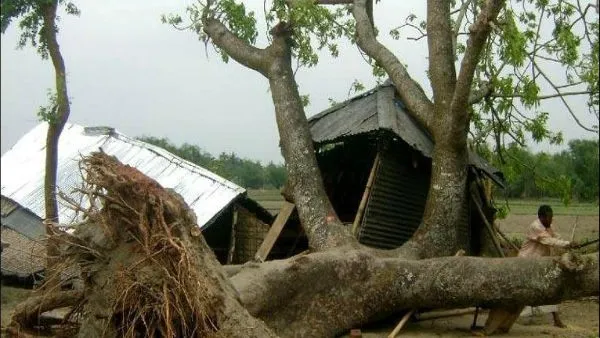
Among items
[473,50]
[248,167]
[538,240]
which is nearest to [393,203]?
[538,240]

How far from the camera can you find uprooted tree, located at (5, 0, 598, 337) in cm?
624

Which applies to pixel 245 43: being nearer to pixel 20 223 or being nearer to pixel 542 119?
pixel 542 119

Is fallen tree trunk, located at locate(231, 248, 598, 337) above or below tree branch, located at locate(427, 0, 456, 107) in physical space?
below

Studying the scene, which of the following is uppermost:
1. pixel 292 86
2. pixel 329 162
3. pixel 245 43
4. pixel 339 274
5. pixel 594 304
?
pixel 245 43

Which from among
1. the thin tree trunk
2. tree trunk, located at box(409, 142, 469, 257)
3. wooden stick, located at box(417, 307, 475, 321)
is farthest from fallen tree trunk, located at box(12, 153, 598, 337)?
wooden stick, located at box(417, 307, 475, 321)

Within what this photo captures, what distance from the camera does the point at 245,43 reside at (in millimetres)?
11633

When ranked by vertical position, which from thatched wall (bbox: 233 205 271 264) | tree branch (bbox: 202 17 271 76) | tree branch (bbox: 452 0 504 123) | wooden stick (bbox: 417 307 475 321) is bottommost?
wooden stick (bbox: 417 307 475 321)

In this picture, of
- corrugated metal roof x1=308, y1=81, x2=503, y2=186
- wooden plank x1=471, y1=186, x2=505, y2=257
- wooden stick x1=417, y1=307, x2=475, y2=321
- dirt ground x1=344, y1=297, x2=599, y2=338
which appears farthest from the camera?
wooden plank x1=471, y1=186, x2=505, y2=257

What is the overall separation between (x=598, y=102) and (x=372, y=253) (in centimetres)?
489

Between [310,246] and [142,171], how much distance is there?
5.45 m

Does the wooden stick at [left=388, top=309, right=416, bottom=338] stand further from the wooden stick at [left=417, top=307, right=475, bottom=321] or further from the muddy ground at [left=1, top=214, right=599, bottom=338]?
the wooden stick at [left=417, top=307, right=475, bottom=321]

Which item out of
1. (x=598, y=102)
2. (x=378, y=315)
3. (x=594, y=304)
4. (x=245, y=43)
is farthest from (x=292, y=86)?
(x=594, y=304)

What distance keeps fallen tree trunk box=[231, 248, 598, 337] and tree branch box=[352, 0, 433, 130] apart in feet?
7.66

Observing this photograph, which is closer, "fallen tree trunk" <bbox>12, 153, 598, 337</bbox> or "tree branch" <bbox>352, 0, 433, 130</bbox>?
"fallen tree trunk" <bbox>12, 153, 598, 337</bbox>
